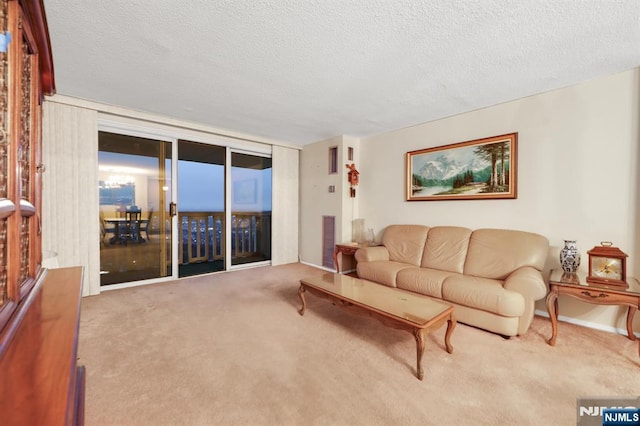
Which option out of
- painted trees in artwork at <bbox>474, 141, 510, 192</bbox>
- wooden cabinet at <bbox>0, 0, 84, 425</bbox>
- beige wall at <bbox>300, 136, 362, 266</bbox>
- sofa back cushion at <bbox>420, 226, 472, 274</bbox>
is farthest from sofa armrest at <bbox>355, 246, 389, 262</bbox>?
wooden cabinet at <bbox>0, 0, 84, 425</bbox>

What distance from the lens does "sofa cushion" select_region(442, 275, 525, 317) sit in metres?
2.17

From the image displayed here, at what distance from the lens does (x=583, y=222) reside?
255 cm

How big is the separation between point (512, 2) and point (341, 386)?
8.32ft

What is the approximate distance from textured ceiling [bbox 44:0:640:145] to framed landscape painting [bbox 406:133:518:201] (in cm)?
51

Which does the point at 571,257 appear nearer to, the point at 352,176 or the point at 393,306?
the point at 393,306

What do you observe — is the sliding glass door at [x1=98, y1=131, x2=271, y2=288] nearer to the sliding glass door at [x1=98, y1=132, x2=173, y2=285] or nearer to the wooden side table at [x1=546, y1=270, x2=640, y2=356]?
the sliding glass door at [x1=98, y1=132, x2=173, y2=285]

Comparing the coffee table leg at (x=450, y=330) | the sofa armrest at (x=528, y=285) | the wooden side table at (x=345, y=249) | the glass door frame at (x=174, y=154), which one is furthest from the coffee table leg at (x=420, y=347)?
the glass door frame at (x=174, y=154)

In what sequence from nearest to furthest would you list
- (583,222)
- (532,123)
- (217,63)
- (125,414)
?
1. (125,414)
2. (217,63)
3. (583,222)
4. (532,123)

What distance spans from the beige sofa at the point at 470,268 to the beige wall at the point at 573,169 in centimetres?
27

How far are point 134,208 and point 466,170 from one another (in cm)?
445

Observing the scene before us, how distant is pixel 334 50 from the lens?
2051mm

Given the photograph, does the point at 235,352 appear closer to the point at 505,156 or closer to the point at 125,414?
the point at 125,414

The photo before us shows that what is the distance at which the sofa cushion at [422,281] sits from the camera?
265cm

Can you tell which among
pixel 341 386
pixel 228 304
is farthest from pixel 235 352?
pixel 228 304
